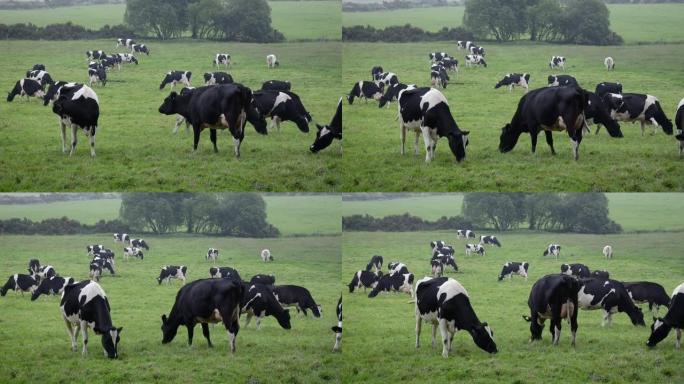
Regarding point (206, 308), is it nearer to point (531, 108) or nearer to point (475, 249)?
point (475, 249)

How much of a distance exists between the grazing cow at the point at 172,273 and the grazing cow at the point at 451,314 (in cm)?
398

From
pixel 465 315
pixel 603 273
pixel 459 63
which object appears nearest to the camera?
pixel 465 315

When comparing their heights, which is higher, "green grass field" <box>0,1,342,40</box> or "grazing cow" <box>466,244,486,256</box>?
"green grass field" <box>0,1,342,40</box>

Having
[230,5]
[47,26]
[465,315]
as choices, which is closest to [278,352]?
[465,315]

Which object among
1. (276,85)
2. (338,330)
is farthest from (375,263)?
(276,85)

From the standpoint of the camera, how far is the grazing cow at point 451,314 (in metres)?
15.8

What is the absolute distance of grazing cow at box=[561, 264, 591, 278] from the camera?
679 inches

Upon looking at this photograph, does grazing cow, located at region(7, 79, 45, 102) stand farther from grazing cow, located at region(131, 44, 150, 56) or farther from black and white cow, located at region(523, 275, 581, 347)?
black and white cow, located at region(523, 275, 581, 347)

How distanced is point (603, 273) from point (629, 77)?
171 inches

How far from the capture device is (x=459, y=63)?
63.5 ft

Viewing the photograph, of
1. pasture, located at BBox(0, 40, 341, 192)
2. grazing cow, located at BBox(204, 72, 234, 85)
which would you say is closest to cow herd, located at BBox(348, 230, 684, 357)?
pasture, located at BBox(0, 40, 341, 192)

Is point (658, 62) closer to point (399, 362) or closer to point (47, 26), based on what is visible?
point (399, 362)

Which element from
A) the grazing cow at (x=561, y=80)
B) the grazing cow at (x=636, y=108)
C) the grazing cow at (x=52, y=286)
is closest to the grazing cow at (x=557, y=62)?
the grazing cow at (x=561, y=80)

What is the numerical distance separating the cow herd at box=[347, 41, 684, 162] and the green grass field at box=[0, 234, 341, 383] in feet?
8.06
